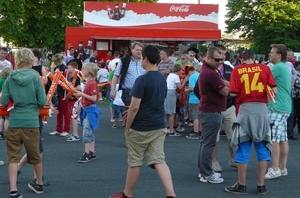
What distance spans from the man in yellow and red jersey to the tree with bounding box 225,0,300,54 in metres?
45.9

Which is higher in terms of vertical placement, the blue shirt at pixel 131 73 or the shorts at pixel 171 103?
the blue shirt at pixel 131 73

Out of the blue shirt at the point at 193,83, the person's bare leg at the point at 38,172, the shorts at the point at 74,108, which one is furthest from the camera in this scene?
the blue shirt at the point at 193,83

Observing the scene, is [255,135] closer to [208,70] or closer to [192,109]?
[208,70]

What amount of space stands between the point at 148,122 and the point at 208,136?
1.69m

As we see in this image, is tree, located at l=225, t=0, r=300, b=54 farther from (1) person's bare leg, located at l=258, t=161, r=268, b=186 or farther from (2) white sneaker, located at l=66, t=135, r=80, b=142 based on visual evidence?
(1) person's bare leg, located at l=258, t=161, r=268, b=186

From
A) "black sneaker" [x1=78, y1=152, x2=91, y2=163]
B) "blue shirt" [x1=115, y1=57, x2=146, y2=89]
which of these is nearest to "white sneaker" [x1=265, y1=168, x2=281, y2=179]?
"black sneaker" [x1=78, y1=152, x2=91, y2=163]

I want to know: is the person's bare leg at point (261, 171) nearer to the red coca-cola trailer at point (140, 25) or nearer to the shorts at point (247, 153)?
the shorts at point (247, 153)

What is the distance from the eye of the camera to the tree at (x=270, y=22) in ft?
173

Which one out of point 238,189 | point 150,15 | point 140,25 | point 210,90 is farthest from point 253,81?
point 150,15

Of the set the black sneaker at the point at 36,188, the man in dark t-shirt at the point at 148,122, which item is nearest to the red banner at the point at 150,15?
the black sneaker at the point at 36,188

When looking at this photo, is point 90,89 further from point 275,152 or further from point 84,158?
point 275,152

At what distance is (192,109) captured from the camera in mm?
12680

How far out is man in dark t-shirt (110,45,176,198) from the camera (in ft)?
20.7

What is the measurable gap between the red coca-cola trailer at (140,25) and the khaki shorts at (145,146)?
72.1 feet
